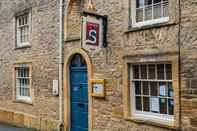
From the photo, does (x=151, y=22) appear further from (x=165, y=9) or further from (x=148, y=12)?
(x=165, y=9)

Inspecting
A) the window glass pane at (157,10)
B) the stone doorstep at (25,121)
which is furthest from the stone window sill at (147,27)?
the stone doorstep at (25,121)

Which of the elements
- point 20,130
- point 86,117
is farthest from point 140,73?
point 20,130

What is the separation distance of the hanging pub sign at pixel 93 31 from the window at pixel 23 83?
5741 millimetres

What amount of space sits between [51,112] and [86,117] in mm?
2098

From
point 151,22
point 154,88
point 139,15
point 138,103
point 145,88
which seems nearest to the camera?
point 154,88

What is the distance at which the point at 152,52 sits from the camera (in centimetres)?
901

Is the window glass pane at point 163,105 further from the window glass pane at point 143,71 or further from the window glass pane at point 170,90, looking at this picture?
the window glass pane at point 143,71

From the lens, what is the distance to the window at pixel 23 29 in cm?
1541

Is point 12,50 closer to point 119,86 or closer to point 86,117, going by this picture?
point 86,117

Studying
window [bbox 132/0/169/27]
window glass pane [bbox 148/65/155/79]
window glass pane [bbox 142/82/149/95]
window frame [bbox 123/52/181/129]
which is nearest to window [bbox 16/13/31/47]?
window [bbox 132/0/169/27]

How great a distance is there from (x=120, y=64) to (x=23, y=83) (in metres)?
6.89

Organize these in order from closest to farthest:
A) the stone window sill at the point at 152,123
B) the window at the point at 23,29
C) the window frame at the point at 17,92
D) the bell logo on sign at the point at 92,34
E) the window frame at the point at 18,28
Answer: the stone window sill at the point at 152,123 → the bell logo on sign at the point at 92,34 → the window frame at the point at 17,92 → the window frame at the point at 18,28 → the window at the point at 23,29

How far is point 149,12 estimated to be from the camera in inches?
376

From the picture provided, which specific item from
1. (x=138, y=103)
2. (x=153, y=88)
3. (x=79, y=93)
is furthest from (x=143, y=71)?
(x=79, y=93)
